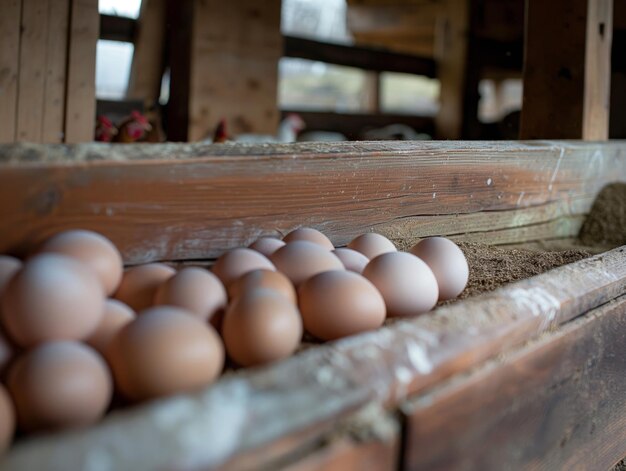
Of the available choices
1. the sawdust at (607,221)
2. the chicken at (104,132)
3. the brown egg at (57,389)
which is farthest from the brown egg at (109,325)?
the chicken at (104,132)

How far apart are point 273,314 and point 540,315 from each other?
42 cm

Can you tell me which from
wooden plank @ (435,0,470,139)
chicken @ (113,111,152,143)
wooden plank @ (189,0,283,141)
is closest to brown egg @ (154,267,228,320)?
chicken @ (113,111,152,143)

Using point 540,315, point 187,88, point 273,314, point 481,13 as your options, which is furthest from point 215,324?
point 481,13

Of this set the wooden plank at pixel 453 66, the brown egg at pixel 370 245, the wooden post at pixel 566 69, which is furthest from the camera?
the wooden plank at pixel 453 66

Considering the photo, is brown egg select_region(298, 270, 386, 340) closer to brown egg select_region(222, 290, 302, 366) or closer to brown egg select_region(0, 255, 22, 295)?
brown egg select_region(222, 290, 302, 366)

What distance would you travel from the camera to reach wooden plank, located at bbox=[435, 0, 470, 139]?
5449 millimetres

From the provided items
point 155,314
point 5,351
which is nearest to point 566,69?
point 155,314

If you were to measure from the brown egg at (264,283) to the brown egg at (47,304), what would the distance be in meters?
0.24

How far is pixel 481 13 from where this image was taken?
546 cm

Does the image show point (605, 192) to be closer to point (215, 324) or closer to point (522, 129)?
point (522, 129)

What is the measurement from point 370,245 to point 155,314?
2.08 feet

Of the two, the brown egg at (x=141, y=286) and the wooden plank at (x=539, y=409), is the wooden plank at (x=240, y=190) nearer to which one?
the brown egg at (x=141, y=286)

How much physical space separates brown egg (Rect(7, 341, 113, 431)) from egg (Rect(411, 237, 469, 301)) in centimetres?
72

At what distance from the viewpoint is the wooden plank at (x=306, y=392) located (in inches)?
22.8
